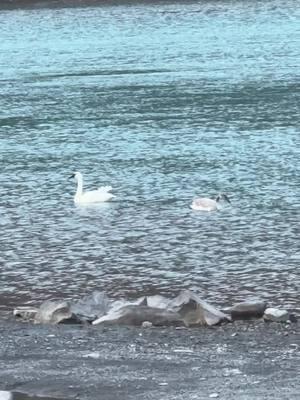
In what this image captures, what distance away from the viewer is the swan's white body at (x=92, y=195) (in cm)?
2113

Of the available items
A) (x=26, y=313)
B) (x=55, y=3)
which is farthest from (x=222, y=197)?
(x=55, y=3)

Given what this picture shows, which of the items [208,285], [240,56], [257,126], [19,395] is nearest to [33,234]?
[208,285]

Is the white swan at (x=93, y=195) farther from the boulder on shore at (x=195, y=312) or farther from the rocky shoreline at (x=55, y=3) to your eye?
the rocky shoreline at (x=55, y=3)

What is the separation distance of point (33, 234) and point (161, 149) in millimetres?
8606

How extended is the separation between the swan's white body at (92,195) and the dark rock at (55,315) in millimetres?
8217

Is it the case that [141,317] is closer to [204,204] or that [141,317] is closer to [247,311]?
[247,311]

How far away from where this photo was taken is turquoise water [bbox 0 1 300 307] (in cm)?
1614

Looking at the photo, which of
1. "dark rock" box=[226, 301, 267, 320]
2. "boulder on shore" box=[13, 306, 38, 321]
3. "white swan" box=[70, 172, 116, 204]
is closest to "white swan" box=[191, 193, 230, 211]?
"white swan" box=[70, 172, 116, 204]

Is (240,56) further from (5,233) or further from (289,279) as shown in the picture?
(289,279)

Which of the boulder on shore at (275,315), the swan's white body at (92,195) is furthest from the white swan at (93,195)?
the boulder on shore at (275,315)

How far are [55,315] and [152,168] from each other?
39.5 feet

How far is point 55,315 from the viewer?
12.7m

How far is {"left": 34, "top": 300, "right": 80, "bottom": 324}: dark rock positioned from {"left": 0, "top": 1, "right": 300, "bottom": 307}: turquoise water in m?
1.78

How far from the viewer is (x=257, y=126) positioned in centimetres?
3016
